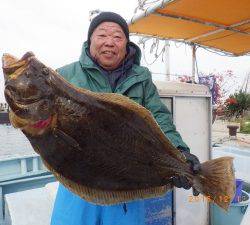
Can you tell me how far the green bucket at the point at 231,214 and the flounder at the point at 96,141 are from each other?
248 centimetres

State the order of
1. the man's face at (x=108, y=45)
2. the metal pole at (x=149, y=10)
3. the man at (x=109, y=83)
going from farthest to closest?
the metal pole at (x=149, y=10) < the man's face at (x=108, y=45) < the man at (x=109, y=83)

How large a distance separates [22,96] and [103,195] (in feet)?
2.61

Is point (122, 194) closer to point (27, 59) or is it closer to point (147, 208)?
point (27, 59)

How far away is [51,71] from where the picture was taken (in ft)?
5.84

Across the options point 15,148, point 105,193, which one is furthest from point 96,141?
point 15,148

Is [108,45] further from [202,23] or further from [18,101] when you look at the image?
[202,23]

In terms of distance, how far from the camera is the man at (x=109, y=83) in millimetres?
2480

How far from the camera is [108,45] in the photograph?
2.59 meters

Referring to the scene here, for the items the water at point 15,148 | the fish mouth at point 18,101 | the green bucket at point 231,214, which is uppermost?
the fish mouth at point 18,101

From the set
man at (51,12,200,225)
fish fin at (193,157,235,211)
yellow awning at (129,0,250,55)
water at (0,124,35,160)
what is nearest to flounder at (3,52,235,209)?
fish fin at (193,157,235,211)

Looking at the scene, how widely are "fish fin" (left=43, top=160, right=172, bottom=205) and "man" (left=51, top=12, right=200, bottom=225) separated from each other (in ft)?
1.29

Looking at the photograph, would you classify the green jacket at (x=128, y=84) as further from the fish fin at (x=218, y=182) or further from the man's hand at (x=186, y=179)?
the fish fin at (x=218, y=182)

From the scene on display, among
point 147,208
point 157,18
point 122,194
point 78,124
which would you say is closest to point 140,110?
point 78,124

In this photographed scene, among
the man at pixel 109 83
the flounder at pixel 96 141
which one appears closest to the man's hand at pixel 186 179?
the flounder at pixel 96 141
